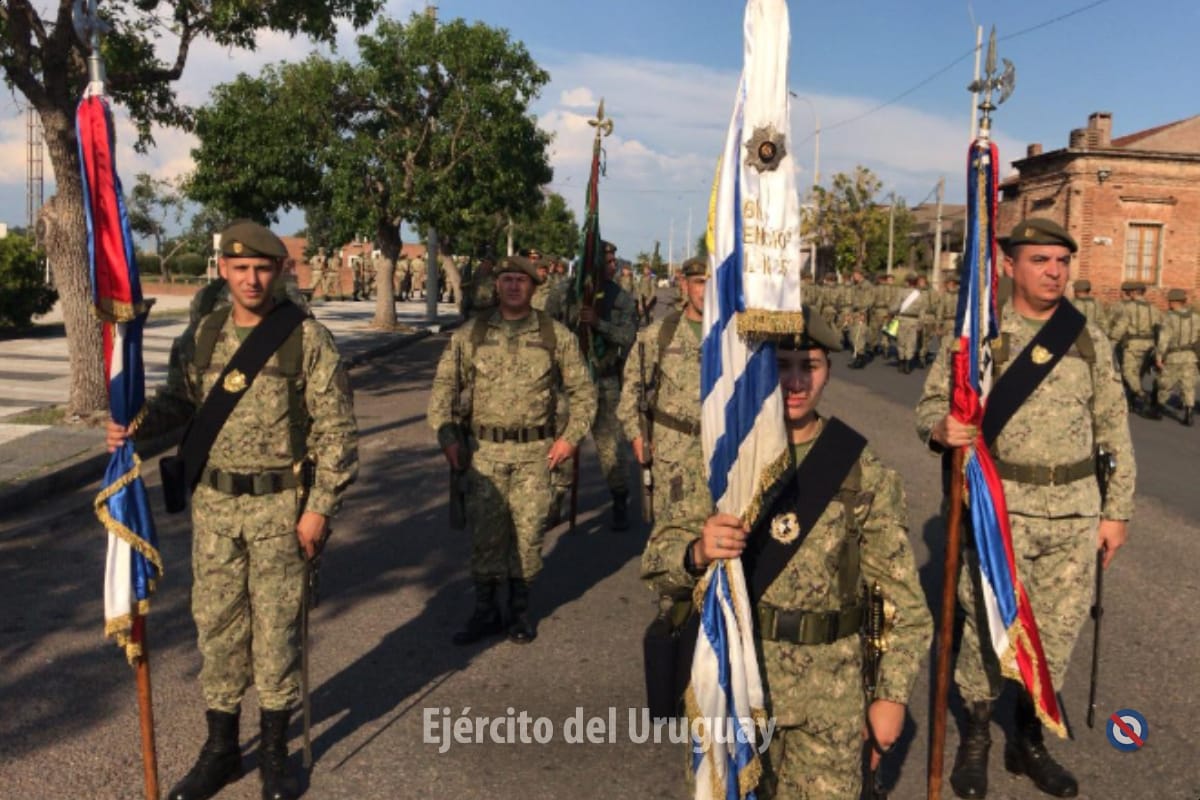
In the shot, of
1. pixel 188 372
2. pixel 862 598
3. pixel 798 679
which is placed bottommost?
pixel 798 679

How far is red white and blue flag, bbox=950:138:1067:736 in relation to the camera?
3.86 meters

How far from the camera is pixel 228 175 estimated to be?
24031 millimetres

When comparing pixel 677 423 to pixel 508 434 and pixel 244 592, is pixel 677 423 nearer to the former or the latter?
pixel 508 434

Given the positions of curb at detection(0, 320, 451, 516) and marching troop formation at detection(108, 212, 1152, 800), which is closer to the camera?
marching troop formation at detection(108, 212, 1152, 800)

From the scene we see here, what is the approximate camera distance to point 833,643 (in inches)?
112

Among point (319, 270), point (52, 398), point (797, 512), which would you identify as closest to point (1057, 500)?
point (797, 512)

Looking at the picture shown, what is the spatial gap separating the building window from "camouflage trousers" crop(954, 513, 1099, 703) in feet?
120

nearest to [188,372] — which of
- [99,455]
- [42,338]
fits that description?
[99,455]

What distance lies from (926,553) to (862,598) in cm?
462

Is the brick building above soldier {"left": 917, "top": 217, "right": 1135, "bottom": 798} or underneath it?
above

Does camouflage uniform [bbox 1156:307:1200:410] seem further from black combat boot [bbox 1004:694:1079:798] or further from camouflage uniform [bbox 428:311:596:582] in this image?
black combat boot [bbox 1004:694:1079:798]

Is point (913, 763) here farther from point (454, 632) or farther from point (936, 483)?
point (936, 483)

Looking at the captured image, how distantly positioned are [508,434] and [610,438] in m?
2.81

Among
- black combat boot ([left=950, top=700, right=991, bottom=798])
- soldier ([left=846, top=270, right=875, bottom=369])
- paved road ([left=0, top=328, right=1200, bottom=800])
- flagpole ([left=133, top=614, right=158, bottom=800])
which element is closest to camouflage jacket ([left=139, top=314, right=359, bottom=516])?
flagpole ([left=133, top=614, right=158, bottom=800])
